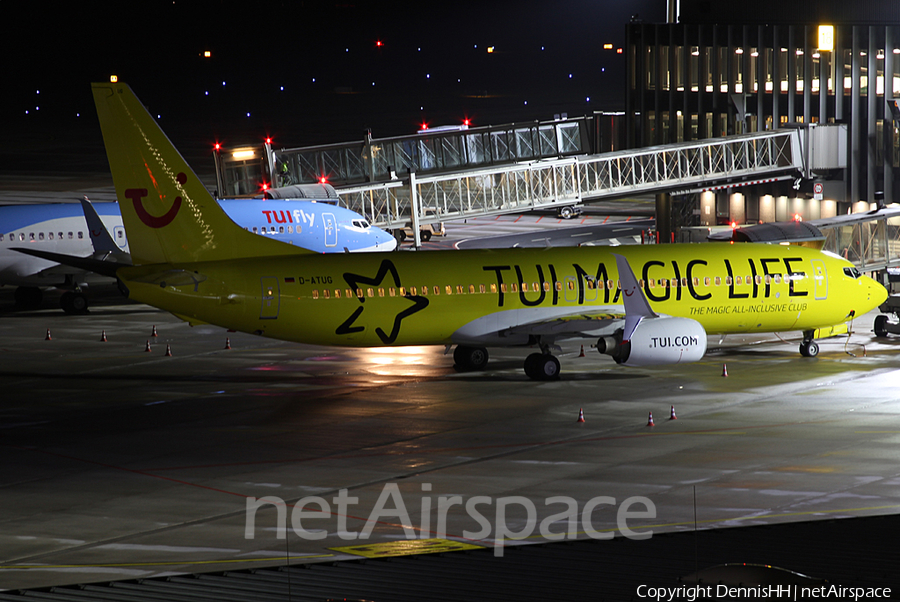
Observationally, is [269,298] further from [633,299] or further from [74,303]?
[74,303]

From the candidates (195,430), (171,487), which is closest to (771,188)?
(195,430)

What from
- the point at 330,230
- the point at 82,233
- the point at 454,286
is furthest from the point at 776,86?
the point at 82,233

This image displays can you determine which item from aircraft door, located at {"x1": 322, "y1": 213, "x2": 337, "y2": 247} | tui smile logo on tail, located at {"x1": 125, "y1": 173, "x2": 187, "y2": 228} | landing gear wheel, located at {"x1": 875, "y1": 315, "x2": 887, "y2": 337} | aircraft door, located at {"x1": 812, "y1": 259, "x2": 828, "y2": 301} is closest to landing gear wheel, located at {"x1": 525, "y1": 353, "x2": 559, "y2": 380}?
aircraft door, located at {"x1": 812, "y1": 259, "x2": 828, "y2": 301}

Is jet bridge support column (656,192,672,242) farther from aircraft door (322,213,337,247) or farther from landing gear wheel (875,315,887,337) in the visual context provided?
landing gear wheel (875,315,887,337)

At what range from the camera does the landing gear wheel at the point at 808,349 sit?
4268 centimetres

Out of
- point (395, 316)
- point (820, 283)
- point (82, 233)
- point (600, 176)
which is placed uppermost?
point (600, 176)

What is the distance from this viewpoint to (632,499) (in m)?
24.3

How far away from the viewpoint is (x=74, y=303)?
177 ft

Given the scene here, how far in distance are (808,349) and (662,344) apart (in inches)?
343

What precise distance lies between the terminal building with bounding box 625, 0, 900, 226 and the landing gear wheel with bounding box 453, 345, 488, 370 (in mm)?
24693

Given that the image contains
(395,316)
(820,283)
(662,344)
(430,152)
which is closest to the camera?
(662,344)

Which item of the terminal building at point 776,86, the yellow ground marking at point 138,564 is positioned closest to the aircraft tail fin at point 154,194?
the yellow ground marking at point 138,564

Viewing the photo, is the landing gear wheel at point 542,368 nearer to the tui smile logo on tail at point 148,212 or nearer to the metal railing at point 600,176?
the tui smile logo on tail at point 148,212

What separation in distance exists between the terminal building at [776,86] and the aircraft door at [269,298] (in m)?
32.1
